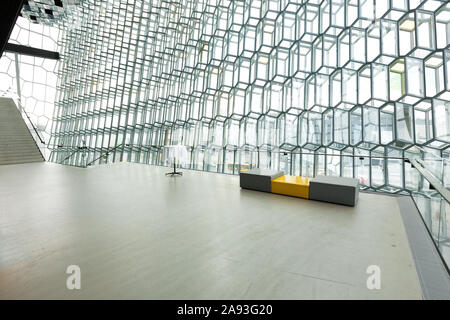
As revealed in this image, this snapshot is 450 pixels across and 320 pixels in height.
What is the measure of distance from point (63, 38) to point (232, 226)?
32.5m

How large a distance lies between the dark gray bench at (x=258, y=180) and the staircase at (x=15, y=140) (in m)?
9.58

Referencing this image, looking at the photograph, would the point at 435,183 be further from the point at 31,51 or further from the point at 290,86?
the point at 31,51

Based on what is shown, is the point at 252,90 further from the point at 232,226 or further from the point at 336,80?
the point at 232,226

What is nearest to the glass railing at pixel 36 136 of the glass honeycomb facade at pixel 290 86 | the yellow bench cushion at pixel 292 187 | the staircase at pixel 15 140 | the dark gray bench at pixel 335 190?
the staircase at pixel 15 140

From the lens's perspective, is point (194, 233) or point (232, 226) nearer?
point (194, 233)

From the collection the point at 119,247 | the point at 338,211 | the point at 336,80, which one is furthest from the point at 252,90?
the point at 119,247

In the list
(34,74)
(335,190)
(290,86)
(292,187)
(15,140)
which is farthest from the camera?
(34,74)

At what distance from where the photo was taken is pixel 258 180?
5.28m

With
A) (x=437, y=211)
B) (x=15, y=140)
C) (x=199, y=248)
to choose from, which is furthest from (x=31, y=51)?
(x=437, y=211)

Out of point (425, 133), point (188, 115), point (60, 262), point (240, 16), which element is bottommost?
point (60, 262)

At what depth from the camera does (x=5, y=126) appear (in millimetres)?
10789

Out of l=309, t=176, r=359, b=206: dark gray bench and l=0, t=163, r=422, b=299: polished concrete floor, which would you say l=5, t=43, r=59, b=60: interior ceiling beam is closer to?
l=0, t=163, r=422, b=299: polished concrete floor

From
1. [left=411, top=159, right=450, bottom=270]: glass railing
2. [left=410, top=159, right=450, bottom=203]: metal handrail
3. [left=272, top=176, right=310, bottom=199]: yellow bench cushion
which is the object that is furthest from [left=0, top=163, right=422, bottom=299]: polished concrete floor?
[left=410, top=159, right=450, bottom=203]: metal handrail

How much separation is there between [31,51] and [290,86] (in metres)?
27.1
